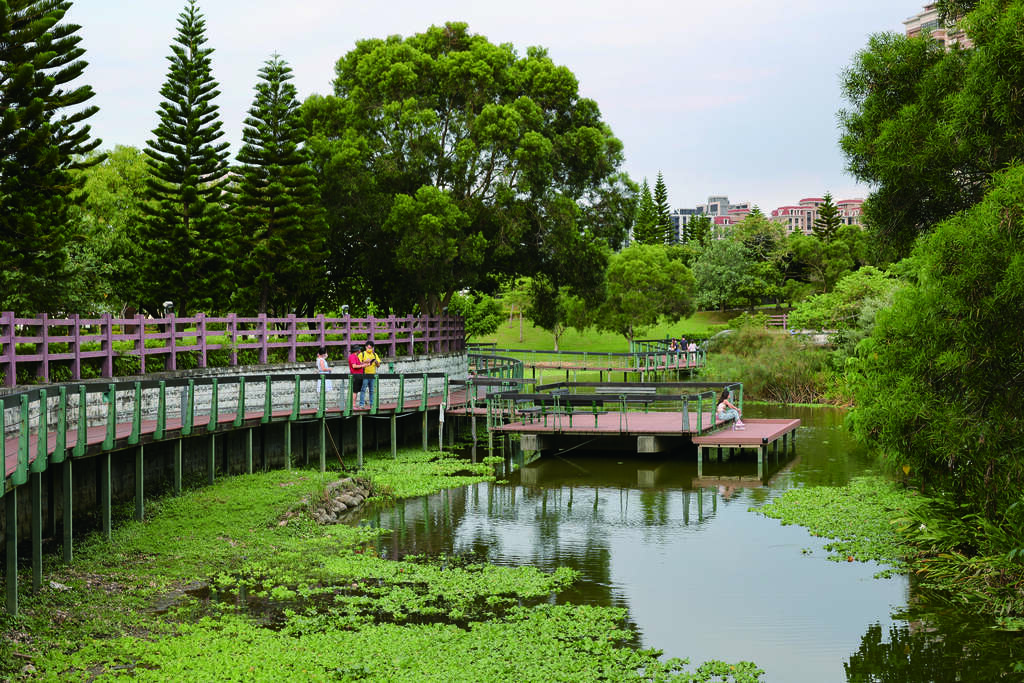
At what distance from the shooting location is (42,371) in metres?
20.3

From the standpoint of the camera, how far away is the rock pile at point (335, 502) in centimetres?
1845

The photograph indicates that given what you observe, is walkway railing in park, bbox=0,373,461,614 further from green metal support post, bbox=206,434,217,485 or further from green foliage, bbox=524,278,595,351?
green foliage, bbox=524,278,595,351

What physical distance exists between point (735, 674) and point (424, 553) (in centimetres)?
658

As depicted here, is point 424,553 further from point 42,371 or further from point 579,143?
point 579,143

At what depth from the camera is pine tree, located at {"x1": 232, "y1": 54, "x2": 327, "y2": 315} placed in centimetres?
3756

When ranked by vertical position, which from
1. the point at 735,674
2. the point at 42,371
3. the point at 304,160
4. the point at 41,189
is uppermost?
the point at 304,160

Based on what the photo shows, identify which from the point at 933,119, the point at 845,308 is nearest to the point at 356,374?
the point at 933,119

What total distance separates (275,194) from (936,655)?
1196 inches

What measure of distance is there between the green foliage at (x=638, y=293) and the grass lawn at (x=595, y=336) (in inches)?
421

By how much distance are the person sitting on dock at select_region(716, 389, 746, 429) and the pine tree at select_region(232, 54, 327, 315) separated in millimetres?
17029

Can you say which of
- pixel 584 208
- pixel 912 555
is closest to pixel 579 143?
pixel 584 208

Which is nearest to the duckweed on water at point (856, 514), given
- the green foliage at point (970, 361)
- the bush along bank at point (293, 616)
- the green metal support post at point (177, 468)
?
the green foliage at point (970, 361)

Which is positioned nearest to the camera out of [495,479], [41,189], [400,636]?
[400,636]

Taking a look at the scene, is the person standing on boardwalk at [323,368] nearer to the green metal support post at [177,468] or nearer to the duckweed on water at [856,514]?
the green metal support post at [177,468]
